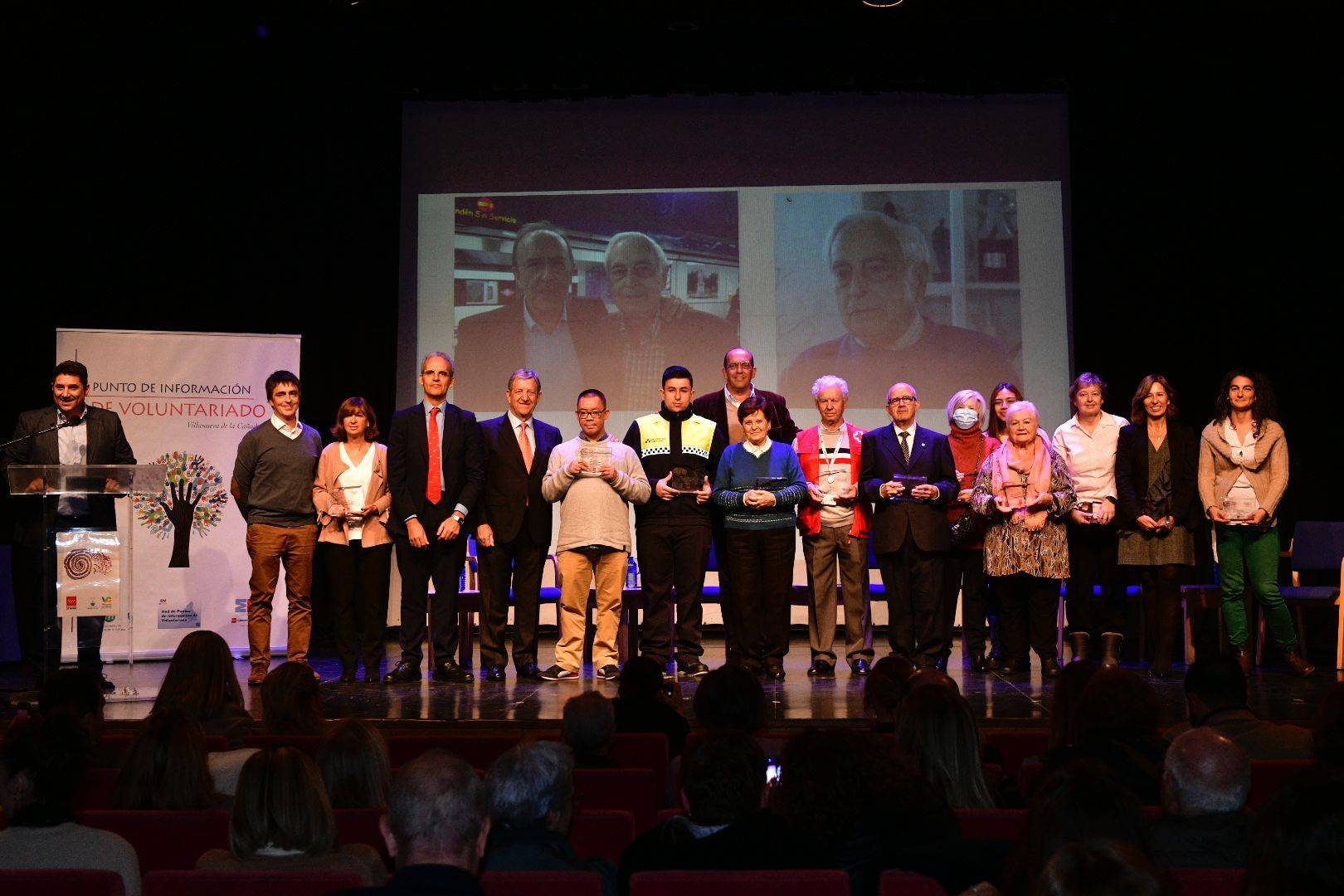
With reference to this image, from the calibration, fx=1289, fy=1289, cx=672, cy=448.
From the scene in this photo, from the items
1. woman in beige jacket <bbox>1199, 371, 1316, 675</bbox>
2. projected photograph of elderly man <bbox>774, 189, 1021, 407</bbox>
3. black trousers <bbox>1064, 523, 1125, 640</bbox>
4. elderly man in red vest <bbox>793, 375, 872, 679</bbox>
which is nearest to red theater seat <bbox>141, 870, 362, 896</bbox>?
elderly man in red vest <bbox>793, 375, 872, 679</bbox>

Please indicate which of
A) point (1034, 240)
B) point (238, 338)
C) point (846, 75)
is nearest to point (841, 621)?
point (1034, 240)

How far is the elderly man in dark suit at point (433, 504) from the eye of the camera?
21.3 ft

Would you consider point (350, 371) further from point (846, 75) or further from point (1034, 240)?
point (1034, 240)

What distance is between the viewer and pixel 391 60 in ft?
27.9

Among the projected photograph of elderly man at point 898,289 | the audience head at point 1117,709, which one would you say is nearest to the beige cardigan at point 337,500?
the projected photograph of elderly man at point 898,289

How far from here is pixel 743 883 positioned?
191 centimetres

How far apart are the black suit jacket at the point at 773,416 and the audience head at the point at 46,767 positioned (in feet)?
14.8

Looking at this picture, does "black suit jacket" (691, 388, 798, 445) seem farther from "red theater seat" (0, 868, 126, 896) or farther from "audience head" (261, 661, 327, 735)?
"red theater seat" (0, 868, 126, 896)

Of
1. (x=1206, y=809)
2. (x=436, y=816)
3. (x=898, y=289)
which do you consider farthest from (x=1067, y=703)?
(x=898, y=289)

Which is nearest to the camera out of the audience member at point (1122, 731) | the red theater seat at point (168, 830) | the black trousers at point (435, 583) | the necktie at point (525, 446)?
the red theater seat at point (168, 830)

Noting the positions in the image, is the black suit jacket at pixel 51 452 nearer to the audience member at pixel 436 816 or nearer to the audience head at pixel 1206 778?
the audience member at pixel 436 816

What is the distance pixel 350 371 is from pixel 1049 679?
514 cm

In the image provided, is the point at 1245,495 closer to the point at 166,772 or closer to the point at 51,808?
the point at 166,772

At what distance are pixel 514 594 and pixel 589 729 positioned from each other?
11.8 ft
